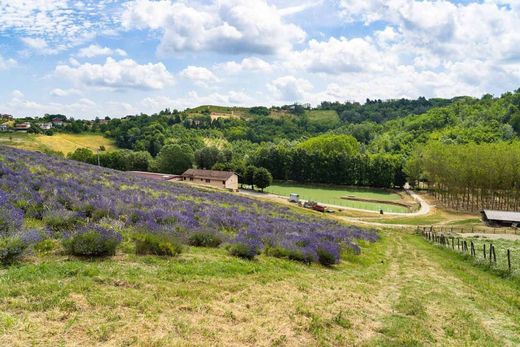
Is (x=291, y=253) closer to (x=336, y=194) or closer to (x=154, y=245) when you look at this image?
(x=154, y=245)

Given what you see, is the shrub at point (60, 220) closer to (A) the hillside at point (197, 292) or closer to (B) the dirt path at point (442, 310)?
(A) the hillside at point (197, 292)

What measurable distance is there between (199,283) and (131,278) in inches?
76.3

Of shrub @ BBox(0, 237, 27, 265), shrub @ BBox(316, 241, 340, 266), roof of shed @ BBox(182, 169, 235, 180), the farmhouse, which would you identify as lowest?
the farmhouse

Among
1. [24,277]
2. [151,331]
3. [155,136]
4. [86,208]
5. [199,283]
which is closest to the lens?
[151,331]

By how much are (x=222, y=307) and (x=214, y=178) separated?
280 feet

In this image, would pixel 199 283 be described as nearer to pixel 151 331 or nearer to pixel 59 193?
pixel 151 331

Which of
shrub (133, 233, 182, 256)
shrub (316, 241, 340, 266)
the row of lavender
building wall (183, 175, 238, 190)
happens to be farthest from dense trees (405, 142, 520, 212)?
shrub (133, 233, 182, 256)

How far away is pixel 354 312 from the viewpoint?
1130 centimetres

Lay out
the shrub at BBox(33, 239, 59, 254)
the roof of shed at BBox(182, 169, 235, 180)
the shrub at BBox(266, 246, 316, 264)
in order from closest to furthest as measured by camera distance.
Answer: the shrub at BBox(33, 239, 59, 254) < the shrub at BBox(266, 246, 316, 264) < the roof of shed at BBox(182, 169, 235, 180)

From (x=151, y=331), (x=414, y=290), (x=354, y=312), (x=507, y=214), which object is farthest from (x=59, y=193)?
(x=507, y=214)

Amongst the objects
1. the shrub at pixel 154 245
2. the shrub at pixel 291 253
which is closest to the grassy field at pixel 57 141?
the shrub at pixel 291 253

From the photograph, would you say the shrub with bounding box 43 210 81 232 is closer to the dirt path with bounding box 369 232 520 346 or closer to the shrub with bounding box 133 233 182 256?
the shrub with bounding box 133 233 182 256

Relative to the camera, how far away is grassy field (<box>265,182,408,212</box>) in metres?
82.8

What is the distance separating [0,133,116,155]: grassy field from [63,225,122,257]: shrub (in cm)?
13619
